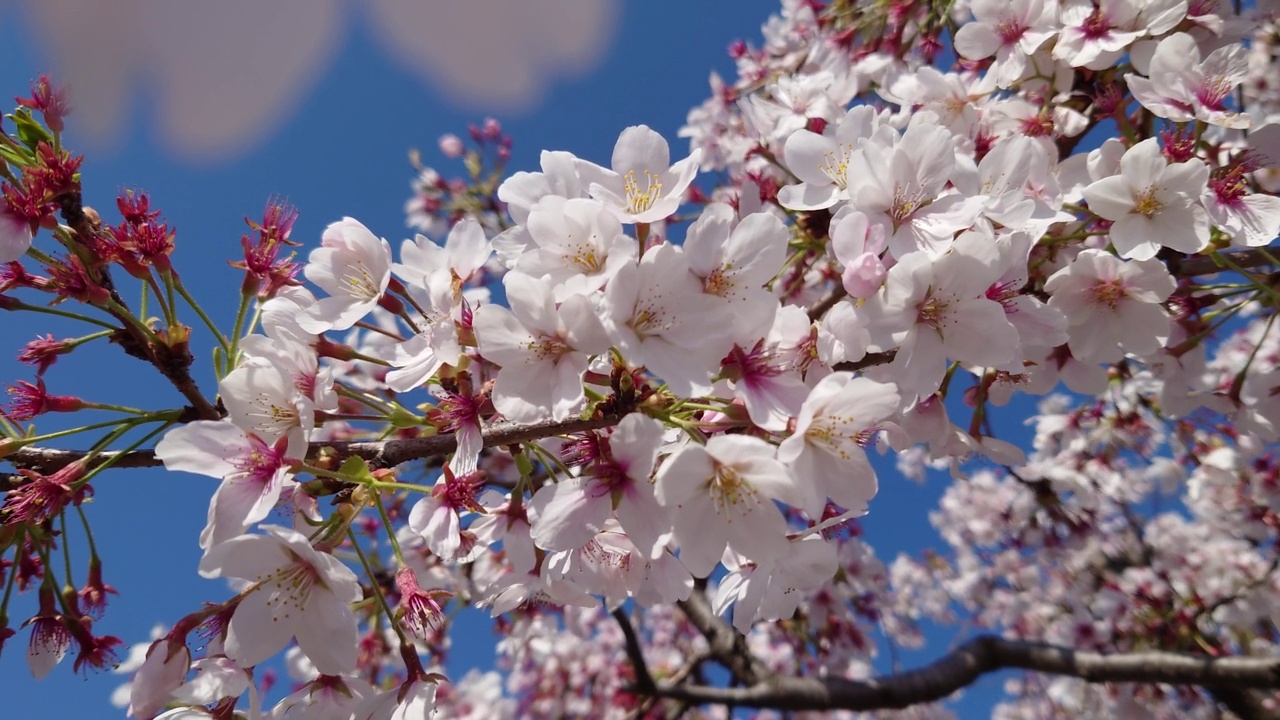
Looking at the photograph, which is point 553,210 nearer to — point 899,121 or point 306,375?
point 306,375

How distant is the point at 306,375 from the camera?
136 centimetres

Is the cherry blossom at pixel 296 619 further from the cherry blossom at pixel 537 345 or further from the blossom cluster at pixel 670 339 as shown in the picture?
the cherry blossom at pixel 537 345

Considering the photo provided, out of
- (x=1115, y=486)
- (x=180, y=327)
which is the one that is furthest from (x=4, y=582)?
(x=1115, y=486)

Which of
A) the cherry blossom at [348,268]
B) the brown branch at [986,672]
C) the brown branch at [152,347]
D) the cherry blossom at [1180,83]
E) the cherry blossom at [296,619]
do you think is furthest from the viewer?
the brown branch at [986,672]

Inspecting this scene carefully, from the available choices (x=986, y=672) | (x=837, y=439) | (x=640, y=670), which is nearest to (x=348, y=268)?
(x=837, y=439)

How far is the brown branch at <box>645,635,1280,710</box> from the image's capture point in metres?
3.09

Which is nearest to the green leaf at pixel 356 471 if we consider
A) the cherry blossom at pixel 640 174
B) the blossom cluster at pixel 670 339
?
the blossom cluster at pixel 670 339

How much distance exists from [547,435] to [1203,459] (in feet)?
13.7

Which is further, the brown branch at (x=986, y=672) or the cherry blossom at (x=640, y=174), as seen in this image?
the brown branch at (x=986, y=672)

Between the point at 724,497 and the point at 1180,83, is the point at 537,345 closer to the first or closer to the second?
the point at 724,497

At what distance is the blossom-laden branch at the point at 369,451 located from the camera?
4.31ft

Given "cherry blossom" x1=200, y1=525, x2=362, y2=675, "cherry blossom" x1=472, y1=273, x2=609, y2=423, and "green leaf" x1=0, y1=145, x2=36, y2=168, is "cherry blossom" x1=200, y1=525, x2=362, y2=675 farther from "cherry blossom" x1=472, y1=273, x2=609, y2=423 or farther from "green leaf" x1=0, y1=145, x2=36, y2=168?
"green leaf" x1=0, y1=145, x2=36, y2=168

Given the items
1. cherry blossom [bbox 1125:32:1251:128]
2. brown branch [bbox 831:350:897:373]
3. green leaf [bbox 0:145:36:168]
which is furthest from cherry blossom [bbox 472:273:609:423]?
cherry blossom [bbox 1125:32:1251:128]

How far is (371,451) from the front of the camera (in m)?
1.37
